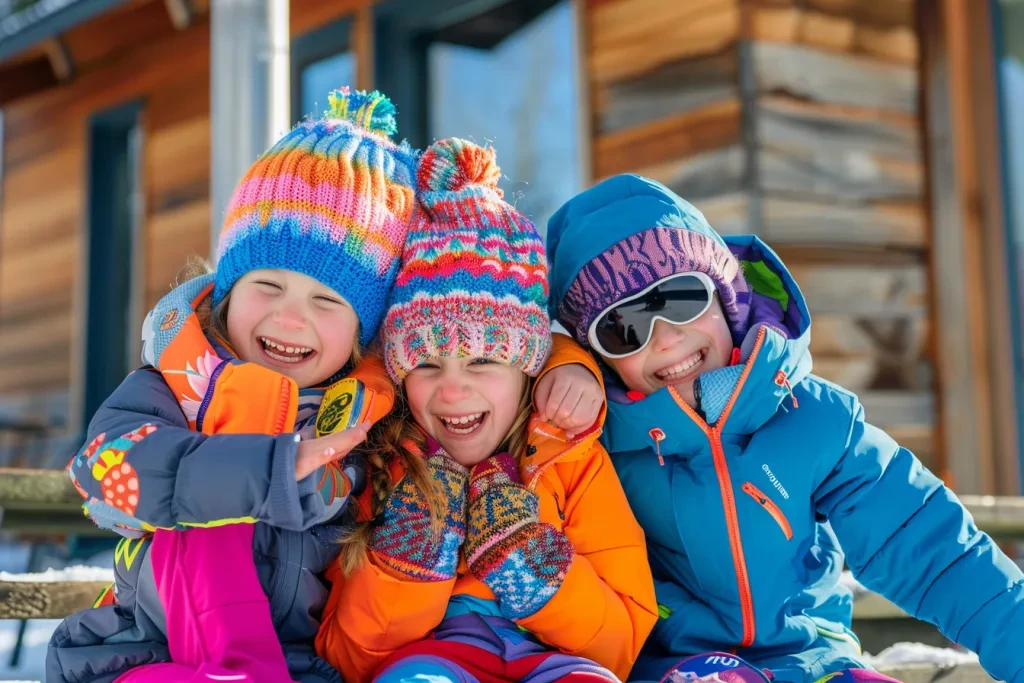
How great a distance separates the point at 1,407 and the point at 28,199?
164 cm

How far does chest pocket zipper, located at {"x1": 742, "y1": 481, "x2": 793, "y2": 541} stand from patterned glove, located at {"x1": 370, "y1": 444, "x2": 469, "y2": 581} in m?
→ 0.53

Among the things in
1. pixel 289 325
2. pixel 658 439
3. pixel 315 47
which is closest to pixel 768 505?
pixel 658 439

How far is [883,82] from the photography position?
4672mm

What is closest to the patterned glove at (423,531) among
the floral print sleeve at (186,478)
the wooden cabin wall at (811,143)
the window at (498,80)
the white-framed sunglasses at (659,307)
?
the floral print sleeve at (186,478)

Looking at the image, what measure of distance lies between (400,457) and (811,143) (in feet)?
10.6

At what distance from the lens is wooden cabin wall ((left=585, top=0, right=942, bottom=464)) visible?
4379mm

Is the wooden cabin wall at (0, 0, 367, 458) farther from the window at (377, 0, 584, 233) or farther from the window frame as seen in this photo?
the window at (377, 0, 584, 233)

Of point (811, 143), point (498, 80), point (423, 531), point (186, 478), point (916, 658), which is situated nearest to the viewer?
point (186, 478)

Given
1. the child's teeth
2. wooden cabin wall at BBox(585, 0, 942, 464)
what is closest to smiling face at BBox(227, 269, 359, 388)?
the child's teeth

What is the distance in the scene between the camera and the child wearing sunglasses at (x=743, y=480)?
1.81 metres

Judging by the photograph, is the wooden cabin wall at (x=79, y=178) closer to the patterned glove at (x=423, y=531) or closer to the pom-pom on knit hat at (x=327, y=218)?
the pom-pom on knit hat at (x=327, y=218)

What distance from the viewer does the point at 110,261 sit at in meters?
7.08

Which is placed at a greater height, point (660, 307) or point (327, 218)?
point (327, 218)

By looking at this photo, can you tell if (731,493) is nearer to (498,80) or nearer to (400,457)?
(400,457)
